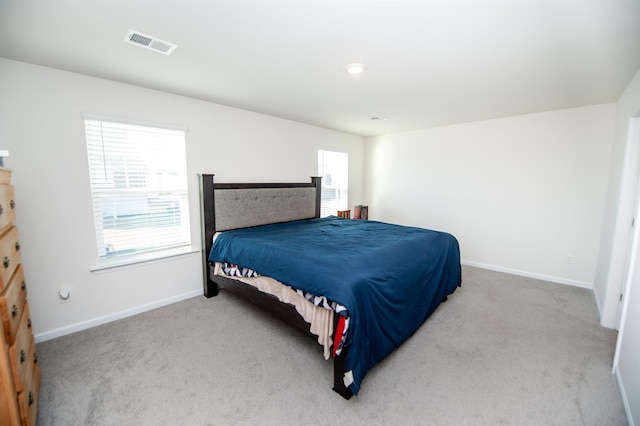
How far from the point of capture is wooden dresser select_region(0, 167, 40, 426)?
1145 millimetres

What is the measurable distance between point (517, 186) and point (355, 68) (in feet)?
10.3

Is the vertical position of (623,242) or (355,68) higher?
(355,68)

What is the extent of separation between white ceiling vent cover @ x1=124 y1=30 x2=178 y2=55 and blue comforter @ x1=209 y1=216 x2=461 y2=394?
1652 millimetres

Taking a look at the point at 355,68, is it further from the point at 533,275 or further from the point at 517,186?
the point at 533,275

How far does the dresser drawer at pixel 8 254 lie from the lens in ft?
4.21

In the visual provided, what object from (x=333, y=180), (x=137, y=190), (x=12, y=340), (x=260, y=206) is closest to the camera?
(x=12, y=340)

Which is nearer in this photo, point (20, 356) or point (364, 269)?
point (20, 356)

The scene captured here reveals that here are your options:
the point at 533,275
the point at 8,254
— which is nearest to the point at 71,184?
the point at 8,254

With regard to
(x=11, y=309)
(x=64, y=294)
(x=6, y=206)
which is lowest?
(x=64, y=294)

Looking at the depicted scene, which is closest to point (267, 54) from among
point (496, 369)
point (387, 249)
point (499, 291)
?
point (387, 249)

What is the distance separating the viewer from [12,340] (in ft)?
4.10

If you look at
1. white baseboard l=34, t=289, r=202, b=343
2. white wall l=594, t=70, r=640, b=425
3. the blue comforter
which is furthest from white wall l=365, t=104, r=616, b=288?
white baseboard l=34, t=289, r=202, b=343

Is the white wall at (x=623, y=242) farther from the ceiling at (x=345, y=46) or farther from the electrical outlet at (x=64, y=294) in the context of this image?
the electrical outlet at (x=64, y=294)

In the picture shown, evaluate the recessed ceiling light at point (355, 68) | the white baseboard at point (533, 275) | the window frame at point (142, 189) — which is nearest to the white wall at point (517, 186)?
the white baseboard at point (533, 275)
